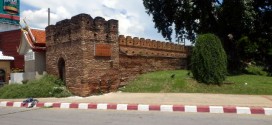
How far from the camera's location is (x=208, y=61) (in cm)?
1514

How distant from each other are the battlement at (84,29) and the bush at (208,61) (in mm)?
3926

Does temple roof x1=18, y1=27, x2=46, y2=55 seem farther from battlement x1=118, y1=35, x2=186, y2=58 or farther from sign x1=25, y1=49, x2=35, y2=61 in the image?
battlement x1=118, y1=35, x2=186, y2=58

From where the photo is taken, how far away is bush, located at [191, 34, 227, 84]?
592 inches

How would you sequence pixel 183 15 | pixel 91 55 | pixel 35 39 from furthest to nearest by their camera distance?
pixel 183 15 → pixel 35 39 → pixel 91 55

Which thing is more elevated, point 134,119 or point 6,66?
point 6,66

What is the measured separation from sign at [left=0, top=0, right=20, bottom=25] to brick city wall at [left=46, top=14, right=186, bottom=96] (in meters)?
16.9

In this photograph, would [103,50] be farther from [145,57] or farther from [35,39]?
[35,39]

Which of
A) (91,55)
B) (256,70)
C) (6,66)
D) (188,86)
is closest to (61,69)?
(91,55)

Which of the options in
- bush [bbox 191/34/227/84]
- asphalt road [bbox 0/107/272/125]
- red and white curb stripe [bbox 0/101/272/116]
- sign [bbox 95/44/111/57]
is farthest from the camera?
bush [bbox 191/34/227/84]

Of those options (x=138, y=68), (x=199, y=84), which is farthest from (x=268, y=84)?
(x=138, y=68)

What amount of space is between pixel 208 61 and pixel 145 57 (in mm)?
4066

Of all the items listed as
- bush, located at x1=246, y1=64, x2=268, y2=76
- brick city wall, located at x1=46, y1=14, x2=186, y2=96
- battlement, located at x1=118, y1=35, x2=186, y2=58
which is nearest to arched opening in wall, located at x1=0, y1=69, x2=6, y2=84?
brick city wall, located at x1=46, y1=14, x2=186, y2=96

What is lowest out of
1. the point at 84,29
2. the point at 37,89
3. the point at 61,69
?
the point at 37,89

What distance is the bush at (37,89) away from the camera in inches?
586
